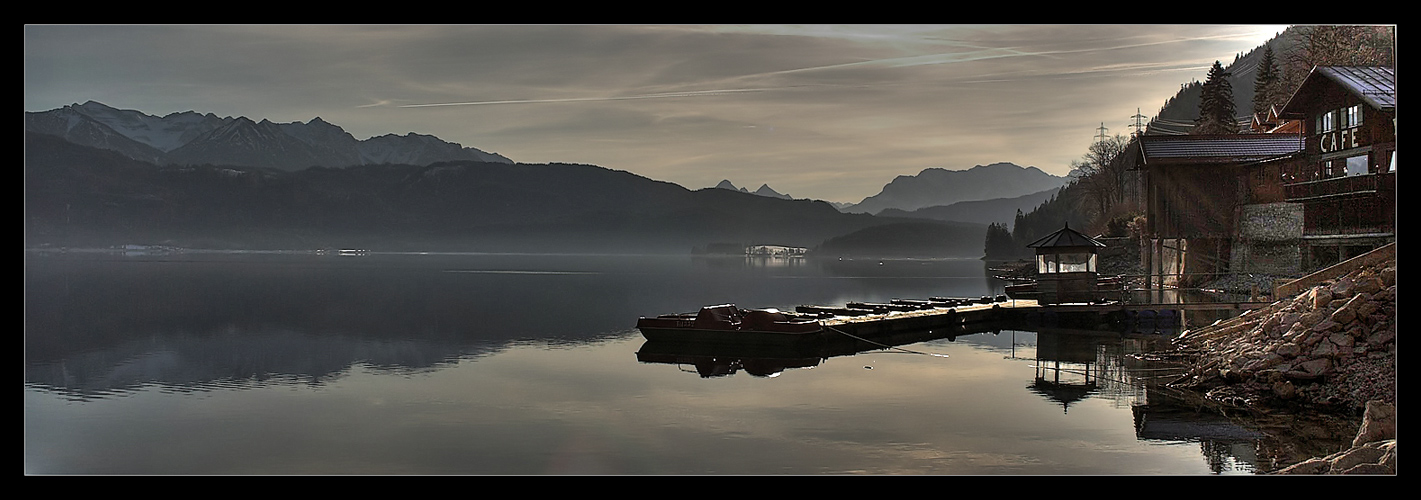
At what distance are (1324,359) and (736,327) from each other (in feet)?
A: 43.3

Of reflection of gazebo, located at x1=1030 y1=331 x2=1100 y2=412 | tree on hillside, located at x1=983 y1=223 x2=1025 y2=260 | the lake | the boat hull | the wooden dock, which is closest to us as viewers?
the lake

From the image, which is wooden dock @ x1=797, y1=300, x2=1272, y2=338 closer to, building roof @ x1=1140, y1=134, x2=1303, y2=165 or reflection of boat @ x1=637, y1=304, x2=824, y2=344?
reflection of boat @ x1=637, y1=304, x2=824, y2=344

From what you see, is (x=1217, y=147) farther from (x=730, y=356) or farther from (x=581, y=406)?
(x=581, y=406)

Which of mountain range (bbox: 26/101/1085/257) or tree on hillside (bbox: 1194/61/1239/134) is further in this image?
mountain range (bbox: 26/101/1085/257)

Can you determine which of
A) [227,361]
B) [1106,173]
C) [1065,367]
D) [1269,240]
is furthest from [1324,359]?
[1106,173]

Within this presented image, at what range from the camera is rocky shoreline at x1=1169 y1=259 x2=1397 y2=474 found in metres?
14.7

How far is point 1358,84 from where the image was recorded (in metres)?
26.0

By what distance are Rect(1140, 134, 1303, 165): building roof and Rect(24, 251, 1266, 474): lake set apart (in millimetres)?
9907

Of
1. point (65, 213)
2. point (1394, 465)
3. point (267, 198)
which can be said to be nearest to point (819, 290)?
point (1394, 465)

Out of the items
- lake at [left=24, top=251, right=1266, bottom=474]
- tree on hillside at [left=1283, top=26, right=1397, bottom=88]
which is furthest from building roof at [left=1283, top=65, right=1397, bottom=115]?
lake at [left=24, top=251, right=1266, bottom=474]

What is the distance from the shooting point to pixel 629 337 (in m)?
32.3

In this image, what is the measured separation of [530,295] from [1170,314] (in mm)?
36070

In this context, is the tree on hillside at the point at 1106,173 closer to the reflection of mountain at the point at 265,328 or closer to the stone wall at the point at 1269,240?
the stone wall at the point at 1269,240
